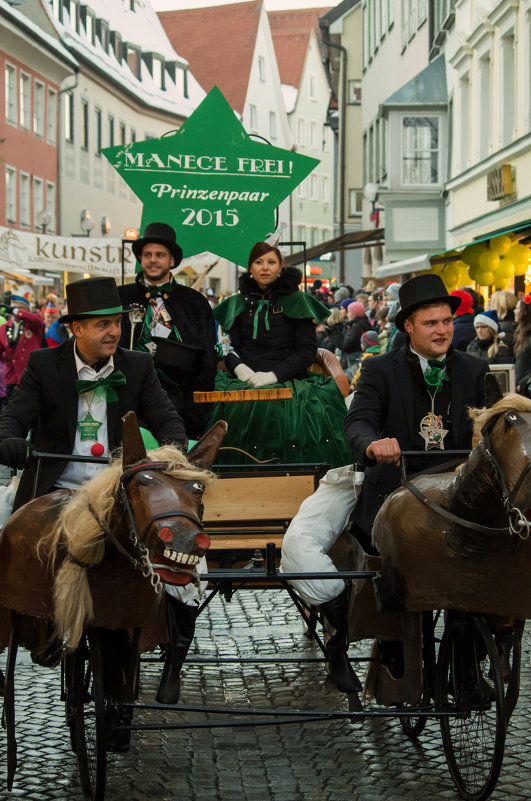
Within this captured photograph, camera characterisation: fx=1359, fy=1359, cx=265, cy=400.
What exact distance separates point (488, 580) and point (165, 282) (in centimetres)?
436

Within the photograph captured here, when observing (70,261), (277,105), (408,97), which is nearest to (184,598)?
(70,261)

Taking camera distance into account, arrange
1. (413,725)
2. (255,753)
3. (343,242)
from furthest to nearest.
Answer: (343,242) → (413,725) → (255,753)

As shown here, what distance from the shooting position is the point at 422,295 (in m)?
5.91

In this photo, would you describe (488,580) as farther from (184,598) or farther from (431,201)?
(431,201)

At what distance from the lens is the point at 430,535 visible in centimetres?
500

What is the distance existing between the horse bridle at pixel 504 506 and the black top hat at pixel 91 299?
154 centimetres

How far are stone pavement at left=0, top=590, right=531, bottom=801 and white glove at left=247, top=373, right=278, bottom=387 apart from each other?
177cm

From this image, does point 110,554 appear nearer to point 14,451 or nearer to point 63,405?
point 14,451

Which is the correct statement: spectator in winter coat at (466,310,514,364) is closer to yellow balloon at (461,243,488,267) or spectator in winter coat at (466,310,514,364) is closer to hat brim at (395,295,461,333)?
yellow balloon at (461,243,488,267)

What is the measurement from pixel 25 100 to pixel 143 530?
4725 cm

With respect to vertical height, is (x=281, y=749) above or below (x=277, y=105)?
below

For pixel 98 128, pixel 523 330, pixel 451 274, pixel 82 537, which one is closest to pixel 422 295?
pixel 82 537

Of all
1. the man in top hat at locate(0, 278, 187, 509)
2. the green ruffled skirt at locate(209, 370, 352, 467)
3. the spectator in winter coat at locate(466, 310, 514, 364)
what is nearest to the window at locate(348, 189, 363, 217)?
the spectator in winter coat at locate(466, 310, 514, 364)

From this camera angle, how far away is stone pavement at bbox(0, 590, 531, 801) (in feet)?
17.8
